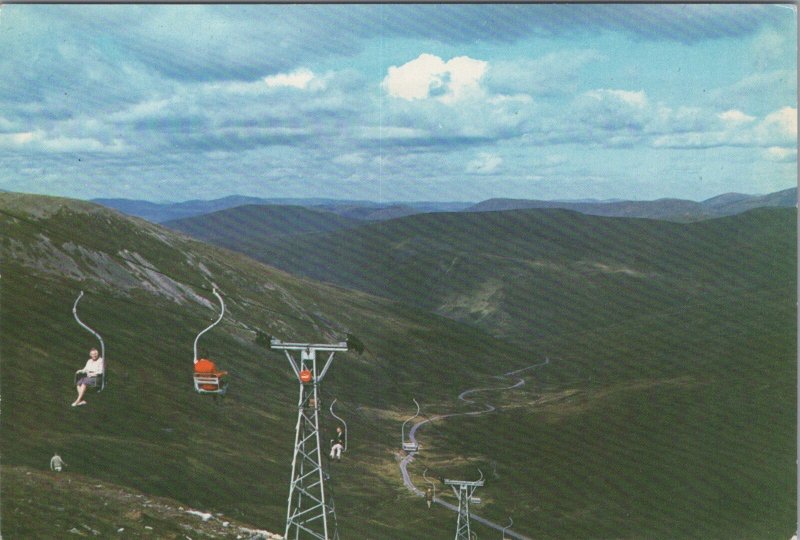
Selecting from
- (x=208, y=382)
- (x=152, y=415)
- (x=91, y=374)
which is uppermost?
(x=208, y=382)

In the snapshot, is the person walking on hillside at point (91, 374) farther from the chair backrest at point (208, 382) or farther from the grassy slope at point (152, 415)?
the grassy slope at point (152, 415)

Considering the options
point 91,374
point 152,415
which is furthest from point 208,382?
point 152,415

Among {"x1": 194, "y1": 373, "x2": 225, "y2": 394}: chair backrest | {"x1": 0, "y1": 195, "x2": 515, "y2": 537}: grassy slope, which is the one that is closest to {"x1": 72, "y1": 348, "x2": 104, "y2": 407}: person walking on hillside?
{"x1": 194, "y1": 373, "x2": 225, "y2": 394}: chair backrest

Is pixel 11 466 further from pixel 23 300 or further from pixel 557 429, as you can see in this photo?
pixel 557 429

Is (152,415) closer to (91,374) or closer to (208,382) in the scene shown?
(91,374)

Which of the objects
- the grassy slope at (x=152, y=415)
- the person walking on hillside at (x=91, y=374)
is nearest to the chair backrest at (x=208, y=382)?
the person walking on hillside at (x=91, y=374)

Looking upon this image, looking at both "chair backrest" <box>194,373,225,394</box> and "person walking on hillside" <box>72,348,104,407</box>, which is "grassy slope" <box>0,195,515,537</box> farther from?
"chair backrest" <box>194,373,225,394</box>

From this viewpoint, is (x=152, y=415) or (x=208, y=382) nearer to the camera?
(x=208, y=382)

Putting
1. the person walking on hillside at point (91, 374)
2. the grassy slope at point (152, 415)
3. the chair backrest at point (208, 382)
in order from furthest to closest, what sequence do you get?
the grassy slope at point (152, 415) → the person walking on hillside at point (91, 374) → the chair backrest at point (208, 382)

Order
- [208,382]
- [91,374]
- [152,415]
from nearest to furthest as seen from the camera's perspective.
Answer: [208,382] → [91,374] → [152,415]

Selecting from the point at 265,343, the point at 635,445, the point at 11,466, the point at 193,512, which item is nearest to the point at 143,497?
the point at 193,512

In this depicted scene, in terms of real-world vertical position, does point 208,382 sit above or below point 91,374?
Result: above
